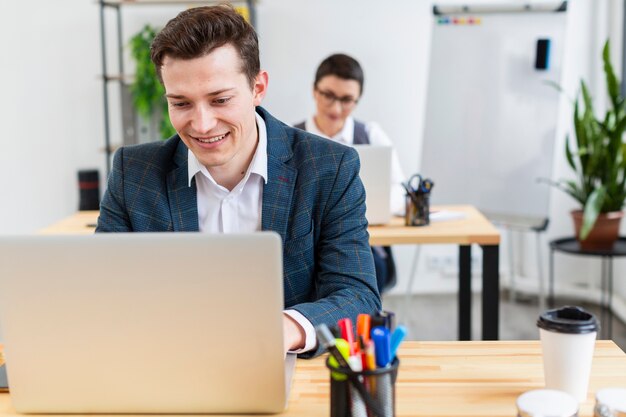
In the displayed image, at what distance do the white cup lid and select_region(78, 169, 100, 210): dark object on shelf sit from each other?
144 inches

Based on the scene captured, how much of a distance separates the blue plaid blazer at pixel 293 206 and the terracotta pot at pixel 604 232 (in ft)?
7.16

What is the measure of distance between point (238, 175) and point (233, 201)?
6 cm

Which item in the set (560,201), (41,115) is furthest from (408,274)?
(41,115)

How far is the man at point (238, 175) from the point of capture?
146 cm

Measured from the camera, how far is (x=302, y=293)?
1590mm

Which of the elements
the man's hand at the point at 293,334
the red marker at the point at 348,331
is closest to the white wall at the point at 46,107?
the man's hand at the point at 293,334

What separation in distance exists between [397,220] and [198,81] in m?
1.52

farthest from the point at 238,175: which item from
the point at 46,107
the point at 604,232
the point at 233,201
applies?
the point at 46,107

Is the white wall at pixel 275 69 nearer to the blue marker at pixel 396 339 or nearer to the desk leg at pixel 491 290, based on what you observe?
the desk leg at pixel 491 290

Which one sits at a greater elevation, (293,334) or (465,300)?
(293,334)

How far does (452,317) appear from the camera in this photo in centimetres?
411

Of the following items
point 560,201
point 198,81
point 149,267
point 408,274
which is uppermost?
point 198,81

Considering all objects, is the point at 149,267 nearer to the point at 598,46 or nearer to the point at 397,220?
the point at 397,220

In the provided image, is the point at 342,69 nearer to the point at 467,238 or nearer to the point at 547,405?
the point at 467,238
